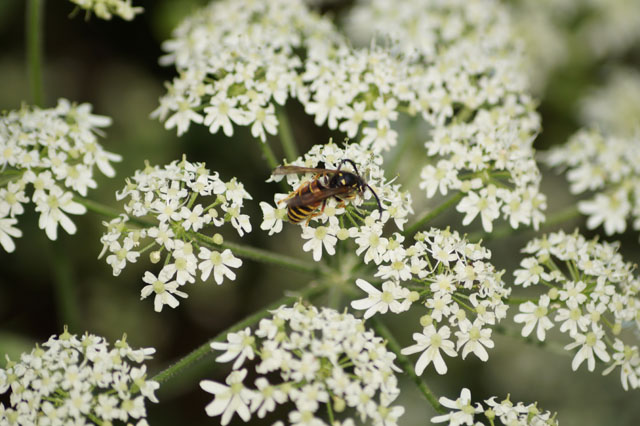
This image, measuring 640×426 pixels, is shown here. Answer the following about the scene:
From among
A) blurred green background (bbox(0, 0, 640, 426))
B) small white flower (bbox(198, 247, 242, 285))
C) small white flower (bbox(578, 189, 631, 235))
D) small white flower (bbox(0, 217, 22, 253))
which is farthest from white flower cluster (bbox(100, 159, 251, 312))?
small white flower (bbox(578, 189, 631, 235))

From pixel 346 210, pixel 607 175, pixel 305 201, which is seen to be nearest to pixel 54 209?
pixel 305 201

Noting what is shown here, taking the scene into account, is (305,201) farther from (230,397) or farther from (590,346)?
(590,346)

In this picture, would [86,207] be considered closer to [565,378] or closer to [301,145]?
[301,145]

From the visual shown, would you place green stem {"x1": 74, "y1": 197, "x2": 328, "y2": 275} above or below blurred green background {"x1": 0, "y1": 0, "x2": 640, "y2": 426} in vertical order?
below

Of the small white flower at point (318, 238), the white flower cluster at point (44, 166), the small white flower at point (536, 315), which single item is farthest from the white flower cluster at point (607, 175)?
the white flower cluster at point (44, 166)

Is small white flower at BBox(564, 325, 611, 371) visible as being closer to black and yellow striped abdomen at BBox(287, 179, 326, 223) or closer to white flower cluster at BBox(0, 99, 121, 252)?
black and yellow striped abdomen at BBox(287, 179, 326, 223)
